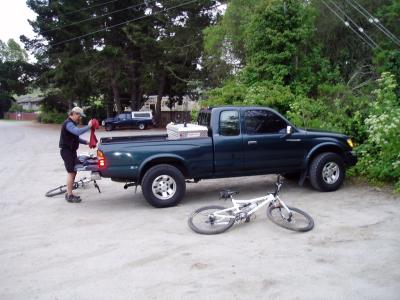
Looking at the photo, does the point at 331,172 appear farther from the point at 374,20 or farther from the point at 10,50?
the point at 10,50

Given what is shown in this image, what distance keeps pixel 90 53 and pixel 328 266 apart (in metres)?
33.9

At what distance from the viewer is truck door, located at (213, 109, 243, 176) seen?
27.4 ft

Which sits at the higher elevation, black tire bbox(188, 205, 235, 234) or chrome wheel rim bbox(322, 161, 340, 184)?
chrome wheel rim bbox(322, 161, 340, 184)

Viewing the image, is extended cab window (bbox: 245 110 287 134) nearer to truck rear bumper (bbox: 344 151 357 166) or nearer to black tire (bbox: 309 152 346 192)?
black tire (bbox: 309 152 346 192)

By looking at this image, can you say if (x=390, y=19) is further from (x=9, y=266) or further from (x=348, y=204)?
(x=9, y=266)

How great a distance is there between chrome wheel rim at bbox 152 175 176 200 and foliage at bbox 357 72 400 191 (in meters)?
4.50

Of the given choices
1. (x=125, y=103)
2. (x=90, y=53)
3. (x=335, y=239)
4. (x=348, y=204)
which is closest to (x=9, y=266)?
(x=335, y=239)

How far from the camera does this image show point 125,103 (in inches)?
1909

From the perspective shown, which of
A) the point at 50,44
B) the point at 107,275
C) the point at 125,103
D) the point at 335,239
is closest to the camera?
the point at 107,275

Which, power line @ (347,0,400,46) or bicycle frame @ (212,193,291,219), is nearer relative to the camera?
bicycle frame @ (212,193,291,219)

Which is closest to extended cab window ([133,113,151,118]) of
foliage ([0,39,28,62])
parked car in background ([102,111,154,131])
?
parked car in background ([102,111,154,131])

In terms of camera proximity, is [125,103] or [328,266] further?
[125,103]

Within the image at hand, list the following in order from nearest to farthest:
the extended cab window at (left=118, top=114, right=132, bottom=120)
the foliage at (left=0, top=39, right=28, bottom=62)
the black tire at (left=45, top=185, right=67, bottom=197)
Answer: the black tire at (left=45, top=185, right=67, bottom=197), the extended cab window at (left=118, top=114, right=132, bottom=120), the foliage at (left=0, top=39, right=28, bottom=62)

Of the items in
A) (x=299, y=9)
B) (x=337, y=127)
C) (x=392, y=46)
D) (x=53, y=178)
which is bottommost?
(x=53, y=178)
